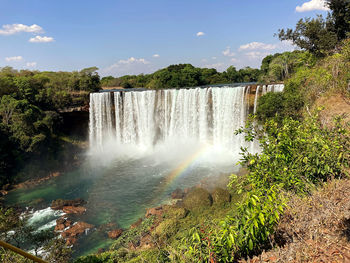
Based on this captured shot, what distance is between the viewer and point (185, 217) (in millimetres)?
10102

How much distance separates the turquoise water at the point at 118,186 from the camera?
1114 cm

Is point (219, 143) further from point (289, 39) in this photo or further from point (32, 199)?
point (32, 199)

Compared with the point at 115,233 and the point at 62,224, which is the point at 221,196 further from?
the point at 62,224

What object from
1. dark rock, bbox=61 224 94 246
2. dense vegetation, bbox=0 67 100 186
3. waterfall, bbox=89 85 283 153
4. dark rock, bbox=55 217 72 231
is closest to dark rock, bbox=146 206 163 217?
dark rock, bbox=61 224 94 246

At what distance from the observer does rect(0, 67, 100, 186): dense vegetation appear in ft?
55.4

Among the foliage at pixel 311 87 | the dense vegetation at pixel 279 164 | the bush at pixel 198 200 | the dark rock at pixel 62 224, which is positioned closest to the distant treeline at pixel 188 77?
the dense vegetation at pixel 279 164

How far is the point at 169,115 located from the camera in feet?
65.7

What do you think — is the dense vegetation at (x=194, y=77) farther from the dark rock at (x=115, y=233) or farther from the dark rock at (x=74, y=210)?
the dark rock at (x=115, y=233)

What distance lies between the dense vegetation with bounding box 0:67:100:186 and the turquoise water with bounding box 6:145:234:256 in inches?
125

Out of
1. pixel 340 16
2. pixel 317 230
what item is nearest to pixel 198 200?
pixel 317 230

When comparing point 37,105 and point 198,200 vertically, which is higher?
point 37,105

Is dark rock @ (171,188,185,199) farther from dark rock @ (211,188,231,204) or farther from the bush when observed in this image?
dark rock @ (211,188,231,204)

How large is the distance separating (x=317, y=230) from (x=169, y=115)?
17.5 m

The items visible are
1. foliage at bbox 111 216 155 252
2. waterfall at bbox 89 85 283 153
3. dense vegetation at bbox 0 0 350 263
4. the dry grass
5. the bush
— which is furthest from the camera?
waterfall at bbox 89 85 283 153
